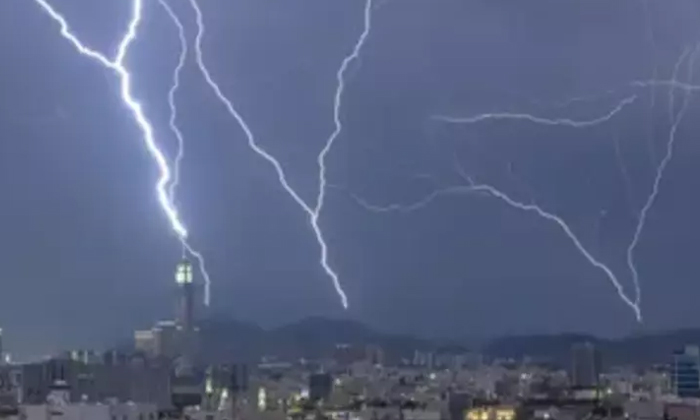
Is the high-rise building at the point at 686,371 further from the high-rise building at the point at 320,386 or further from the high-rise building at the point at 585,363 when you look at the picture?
the high-rise building at the point at 320,386

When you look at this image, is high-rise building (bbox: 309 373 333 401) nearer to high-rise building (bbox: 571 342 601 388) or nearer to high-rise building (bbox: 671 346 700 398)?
high-rise building (bbox: 571 342 601 388)

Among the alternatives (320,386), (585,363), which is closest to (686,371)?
(585,363)

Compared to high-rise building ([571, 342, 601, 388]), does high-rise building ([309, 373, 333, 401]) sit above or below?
below

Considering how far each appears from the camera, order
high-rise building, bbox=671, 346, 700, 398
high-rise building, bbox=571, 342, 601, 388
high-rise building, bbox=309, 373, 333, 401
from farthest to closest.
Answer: high-rise building, bbox=571, 342, 601, 388
high-rise building, bbox=671, 346, 700, 398
high-rise building, bbox=309, 373, 333, 401

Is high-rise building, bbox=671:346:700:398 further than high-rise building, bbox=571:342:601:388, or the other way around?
high-rise building, bbox=571:342:601:388

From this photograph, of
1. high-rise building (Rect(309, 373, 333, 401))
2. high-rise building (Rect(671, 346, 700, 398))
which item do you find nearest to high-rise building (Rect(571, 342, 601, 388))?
high-rise building (Rect(671, 346, 700, 398))

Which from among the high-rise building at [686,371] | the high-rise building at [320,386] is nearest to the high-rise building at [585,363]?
the high-rise building at [686,371]

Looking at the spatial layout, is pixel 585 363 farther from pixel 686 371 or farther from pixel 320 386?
pixel 320 386
